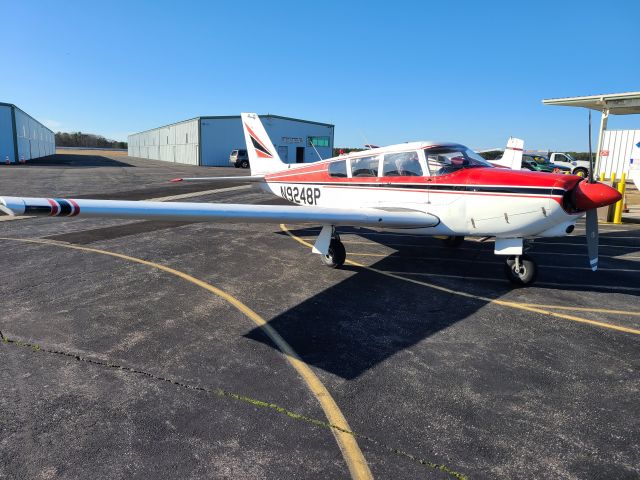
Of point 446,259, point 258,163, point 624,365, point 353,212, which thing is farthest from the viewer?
point 258,163

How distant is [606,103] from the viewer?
26.0 meters

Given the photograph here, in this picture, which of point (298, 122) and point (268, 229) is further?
point (298, 122)

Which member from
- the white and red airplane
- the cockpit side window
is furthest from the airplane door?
the cockpit side window

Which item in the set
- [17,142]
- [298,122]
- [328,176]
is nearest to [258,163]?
[328,176]

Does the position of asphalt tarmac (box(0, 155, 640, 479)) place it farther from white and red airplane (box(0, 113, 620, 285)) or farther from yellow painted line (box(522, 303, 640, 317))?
white and red airplane (box(0, 113, 620, 285))

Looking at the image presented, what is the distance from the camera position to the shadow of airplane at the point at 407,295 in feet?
16.9

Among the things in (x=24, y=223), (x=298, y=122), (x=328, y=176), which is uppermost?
(x=298, y=122)

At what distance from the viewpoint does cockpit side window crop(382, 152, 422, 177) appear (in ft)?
27.3

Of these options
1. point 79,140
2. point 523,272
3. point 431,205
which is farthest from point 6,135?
point 79,140

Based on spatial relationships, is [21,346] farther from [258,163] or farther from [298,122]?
[298,122]

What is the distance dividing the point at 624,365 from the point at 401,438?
3213 mm

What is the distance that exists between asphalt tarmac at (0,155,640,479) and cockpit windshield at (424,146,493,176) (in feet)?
7.22

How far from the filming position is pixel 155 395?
4.04 meters

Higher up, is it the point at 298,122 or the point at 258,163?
the point at 298,122
